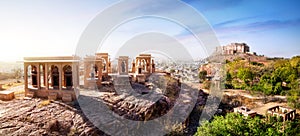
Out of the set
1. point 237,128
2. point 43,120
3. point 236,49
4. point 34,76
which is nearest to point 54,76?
point 34,76

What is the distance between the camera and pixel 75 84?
9180 mm

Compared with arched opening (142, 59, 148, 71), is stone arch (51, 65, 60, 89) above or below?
below

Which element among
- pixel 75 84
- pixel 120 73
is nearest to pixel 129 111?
pixel 75 84

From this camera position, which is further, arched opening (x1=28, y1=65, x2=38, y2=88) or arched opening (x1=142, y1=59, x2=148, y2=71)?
arched opening (x1=142, y1=59, x2=148, y2=71)

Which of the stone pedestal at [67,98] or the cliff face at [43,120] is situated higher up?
the stone pedestal at [67,98]

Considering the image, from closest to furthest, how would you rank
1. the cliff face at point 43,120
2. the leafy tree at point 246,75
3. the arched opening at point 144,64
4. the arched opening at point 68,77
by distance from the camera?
1. the cliff face at point 43,120
2. the arched opening at point 68,77
3. the arched opening at point 144,64
4. the leafy tree at point 246,75

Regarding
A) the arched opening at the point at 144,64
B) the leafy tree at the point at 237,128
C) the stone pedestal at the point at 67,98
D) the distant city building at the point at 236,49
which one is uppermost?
the distant city building at the point at 236,49

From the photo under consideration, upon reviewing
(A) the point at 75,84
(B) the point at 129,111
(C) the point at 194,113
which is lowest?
(C) the point at 194,113

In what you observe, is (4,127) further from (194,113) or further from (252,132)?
(194,113)

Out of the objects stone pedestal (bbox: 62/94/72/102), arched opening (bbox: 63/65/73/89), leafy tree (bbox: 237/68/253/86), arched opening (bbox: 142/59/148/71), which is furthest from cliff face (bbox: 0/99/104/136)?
leafy tree (bbox: 237/68/253/86)

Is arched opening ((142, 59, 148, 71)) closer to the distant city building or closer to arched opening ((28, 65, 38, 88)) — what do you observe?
arched opening ((28, 65, 38, 88))

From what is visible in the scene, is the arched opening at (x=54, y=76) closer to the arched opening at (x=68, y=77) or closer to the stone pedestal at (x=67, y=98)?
the arched opening at (x=68, y=77)

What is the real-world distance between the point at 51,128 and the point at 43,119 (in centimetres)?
57

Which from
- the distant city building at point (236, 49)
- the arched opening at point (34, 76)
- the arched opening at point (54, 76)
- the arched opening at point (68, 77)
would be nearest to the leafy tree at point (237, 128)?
the arched opening at point (68, 77)
